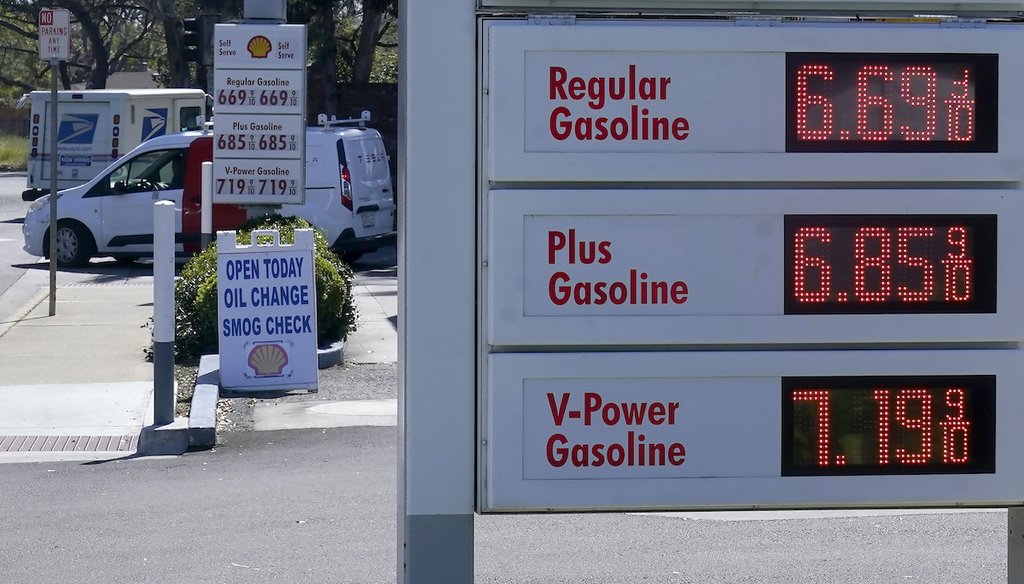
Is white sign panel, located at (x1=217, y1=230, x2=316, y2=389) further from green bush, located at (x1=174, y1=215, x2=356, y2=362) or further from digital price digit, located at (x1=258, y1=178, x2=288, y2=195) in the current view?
digital price digit, located at (x1=258, y1=178, x2=288, y2=195)

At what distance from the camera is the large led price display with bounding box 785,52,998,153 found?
11.7 feet

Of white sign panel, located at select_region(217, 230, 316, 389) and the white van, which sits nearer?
white sign panel, located at select_region(217, 230, 316, 389)

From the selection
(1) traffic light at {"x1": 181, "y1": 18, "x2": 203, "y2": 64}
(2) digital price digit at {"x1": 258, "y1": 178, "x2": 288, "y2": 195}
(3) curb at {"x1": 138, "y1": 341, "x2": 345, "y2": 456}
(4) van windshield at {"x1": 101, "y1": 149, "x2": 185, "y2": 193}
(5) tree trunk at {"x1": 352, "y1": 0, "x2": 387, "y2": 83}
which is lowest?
(3) curb at {"x1": 138, "y1": 341, "x2": 345, "y2": 456}

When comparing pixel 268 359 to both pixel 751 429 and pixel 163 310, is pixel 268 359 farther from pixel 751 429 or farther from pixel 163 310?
pixel 751 429

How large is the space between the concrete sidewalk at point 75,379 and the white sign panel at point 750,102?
5.89 m

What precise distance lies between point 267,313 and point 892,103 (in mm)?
7301

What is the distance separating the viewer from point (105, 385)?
35.2 feet

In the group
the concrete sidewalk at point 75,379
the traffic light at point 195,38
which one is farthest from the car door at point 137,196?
the concrete sidewalk at point 75,379

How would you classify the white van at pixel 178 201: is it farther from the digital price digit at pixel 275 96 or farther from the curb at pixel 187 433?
the curb at pixel 187 433

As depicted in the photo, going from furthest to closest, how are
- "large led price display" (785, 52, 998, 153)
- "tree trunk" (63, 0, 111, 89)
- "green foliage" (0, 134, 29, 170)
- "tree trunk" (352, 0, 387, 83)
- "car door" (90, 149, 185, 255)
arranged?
"green foliage" (0, 134, 29, 170), "tree trunk" (63, 0, 111, 89), "tree trunk" (352, 0, 387, 83), "car door" (90, 149, 185, 255), "large led price display" (785, 52, 998, 153)

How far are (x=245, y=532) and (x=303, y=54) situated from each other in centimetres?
570

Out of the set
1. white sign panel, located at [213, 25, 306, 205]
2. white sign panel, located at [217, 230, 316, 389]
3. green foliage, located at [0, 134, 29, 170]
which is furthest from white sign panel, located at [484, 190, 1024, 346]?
green foliage, located at [0, 134, 29, 170]

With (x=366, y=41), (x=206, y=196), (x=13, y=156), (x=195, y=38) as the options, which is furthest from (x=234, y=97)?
(x=13, y=156)

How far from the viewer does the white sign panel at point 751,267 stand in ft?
11.5
